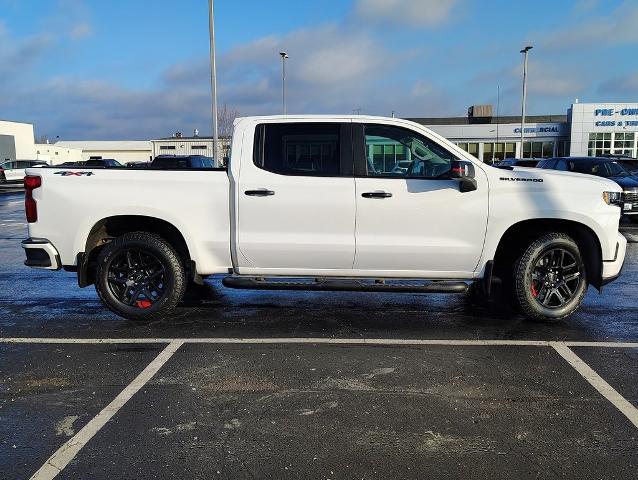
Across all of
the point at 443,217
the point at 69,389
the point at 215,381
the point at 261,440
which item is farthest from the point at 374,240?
the point at 69,389

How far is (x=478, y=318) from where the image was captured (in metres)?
5.83

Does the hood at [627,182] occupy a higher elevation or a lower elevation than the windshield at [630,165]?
lower

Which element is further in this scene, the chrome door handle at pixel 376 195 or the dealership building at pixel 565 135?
the dealership building at pixel 565 135

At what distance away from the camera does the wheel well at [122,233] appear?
5477 mm

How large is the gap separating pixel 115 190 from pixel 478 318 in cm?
411

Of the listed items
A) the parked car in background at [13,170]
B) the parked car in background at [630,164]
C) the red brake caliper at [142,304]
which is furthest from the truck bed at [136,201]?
the parked car in background at [13,170]

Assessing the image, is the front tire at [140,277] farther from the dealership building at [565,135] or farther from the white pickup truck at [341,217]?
the dealership building at [565,135]

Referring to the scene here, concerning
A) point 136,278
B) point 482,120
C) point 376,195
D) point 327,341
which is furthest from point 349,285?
point 482,120

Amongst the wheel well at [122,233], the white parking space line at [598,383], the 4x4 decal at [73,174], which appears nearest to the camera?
the white parking space line at [598,383]

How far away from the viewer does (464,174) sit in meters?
4.80

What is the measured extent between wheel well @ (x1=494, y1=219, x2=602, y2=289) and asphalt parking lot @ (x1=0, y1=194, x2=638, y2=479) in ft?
1.99

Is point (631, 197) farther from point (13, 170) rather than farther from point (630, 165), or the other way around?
point (13, 170)

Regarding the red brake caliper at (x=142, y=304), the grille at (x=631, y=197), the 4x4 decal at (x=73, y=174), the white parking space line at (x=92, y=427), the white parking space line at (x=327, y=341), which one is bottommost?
→ the white parking space line at (x=92, y=427)

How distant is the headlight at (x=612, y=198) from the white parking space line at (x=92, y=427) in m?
4.46
